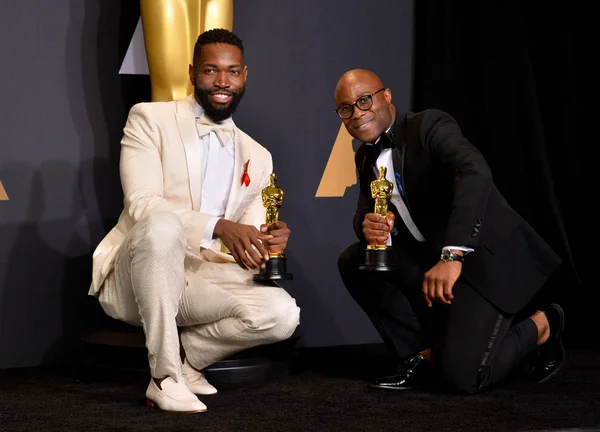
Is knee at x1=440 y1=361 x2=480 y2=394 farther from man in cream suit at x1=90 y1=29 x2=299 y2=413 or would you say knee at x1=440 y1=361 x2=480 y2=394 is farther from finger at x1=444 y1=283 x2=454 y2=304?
man in cream suit at x1=90 y1=29 x2=299 y2=413

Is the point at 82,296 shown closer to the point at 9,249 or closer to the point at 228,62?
the point at 9,249

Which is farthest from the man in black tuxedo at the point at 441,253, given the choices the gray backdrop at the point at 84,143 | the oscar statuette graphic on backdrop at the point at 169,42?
the gray backdrop at the point at 84,143

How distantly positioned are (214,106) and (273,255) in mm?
673

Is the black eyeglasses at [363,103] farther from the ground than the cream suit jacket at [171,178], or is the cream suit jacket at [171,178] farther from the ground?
→ the black eyeglasses at [363,103]

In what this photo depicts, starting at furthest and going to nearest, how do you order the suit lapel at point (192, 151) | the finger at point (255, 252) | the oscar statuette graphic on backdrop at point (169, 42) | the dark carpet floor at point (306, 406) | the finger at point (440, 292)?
the oscar statuette graphic on backdrop at point (169, 42), the suit lapel at point (192, 151), the finger at point (255, 252), the finger at point (440, 292), the dark carpet floor at point (306, 406)

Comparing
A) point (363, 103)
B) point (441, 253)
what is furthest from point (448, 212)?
point (363, 103)

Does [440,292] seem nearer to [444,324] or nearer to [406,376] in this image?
[444,324]

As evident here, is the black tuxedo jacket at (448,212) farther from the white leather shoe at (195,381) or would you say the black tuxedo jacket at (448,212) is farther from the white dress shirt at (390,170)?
the white leather shoe at (195,381)

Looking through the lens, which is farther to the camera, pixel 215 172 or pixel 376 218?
pixel 215 172

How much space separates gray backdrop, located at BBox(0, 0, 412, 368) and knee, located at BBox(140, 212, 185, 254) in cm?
120

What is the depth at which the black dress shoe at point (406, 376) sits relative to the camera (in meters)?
2.91

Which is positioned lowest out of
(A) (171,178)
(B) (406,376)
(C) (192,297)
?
(B) (406,376)

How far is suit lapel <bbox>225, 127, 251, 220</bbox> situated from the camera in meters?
3.17

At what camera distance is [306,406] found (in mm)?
2627
